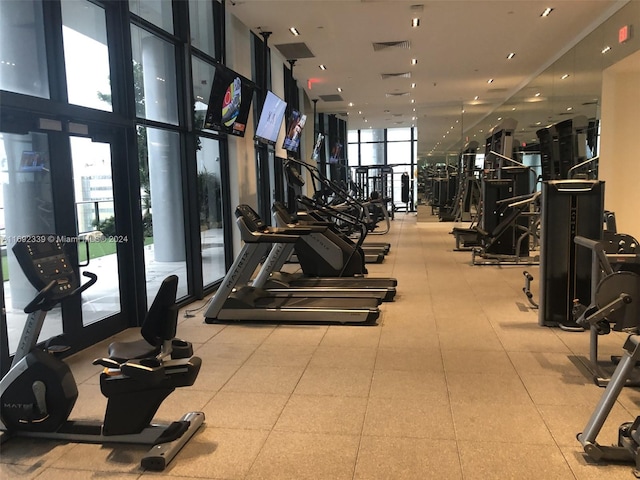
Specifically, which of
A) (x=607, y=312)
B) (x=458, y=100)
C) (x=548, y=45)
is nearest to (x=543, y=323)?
(x=607, y=312)

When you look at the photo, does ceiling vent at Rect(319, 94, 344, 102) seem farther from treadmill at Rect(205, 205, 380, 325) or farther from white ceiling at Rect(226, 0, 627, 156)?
treadmill at Rect(205, 205, 380, 325)

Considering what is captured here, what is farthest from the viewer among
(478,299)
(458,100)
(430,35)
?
(458,100)

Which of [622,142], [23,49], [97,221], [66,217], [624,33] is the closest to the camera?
[23,49]

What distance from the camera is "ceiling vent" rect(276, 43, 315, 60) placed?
8930 mm

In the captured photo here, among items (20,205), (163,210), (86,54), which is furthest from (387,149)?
(20,205)

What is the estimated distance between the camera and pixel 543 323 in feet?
15.2

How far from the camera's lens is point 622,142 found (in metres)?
7.83

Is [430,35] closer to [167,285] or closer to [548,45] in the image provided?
[548,45]

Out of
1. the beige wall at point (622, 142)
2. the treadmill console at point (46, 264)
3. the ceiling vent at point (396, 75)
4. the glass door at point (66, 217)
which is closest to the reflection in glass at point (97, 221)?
the glass door at point (66, 217)

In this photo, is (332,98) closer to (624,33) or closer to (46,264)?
(624,33)

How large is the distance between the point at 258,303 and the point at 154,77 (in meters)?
2.88

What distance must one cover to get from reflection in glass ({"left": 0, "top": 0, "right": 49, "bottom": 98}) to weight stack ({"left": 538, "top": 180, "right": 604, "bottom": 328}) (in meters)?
4.27

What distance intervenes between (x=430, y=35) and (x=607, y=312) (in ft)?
22.6

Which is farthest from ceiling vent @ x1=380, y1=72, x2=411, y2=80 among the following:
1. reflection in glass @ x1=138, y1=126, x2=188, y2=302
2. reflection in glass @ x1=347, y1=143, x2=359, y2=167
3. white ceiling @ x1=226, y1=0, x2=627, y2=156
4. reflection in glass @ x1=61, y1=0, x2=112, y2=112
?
reflection in glass @ x1=347, y1=143, x2=359, y2=167
